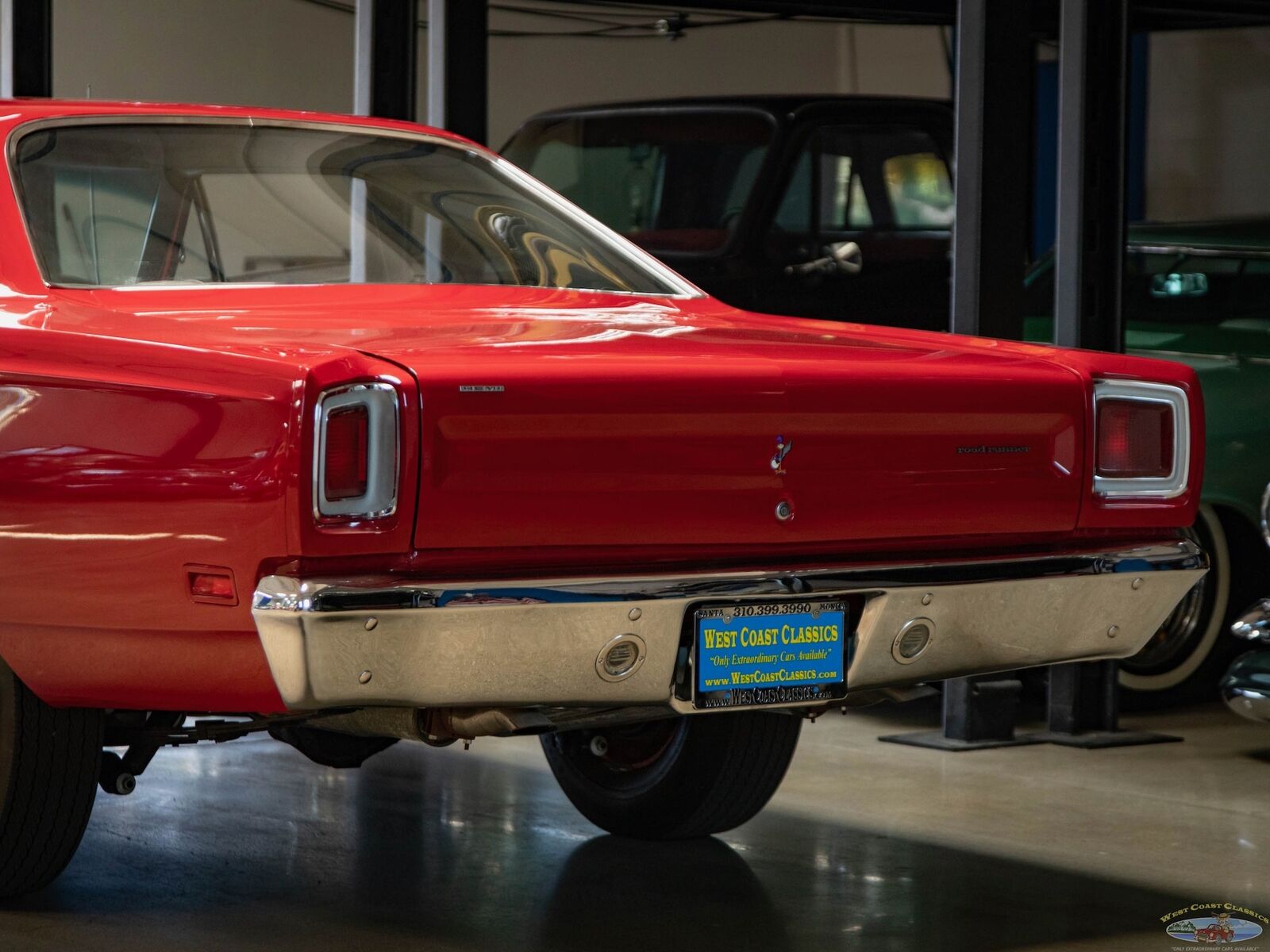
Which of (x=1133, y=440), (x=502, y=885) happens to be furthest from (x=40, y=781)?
(x=1133, y=440)

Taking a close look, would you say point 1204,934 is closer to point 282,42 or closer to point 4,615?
point 4,615

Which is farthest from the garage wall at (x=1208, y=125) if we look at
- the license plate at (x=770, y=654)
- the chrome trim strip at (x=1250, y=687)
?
the license plate at (x=770, y=654)

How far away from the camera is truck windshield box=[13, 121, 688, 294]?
3557 mm

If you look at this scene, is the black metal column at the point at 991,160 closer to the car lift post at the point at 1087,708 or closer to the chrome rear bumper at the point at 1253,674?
the car lift post at the point at 1087,708

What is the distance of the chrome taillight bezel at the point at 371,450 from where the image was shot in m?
2.71

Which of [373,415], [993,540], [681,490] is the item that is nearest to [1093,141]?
[993,540]

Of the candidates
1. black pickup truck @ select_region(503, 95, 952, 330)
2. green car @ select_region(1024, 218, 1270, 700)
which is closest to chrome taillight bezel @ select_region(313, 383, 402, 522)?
green car @ select_region(1024, 218, 1270, 700)

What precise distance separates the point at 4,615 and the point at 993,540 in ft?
5.27

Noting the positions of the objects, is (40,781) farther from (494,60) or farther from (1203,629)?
(494,60)

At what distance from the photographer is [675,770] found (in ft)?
13.7

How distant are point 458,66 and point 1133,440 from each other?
3996 millimetres

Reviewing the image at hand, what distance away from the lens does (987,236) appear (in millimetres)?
5598

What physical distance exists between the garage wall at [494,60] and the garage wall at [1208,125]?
1613mm

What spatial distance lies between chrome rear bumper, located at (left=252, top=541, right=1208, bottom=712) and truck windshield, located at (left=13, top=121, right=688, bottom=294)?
3.48 ft
